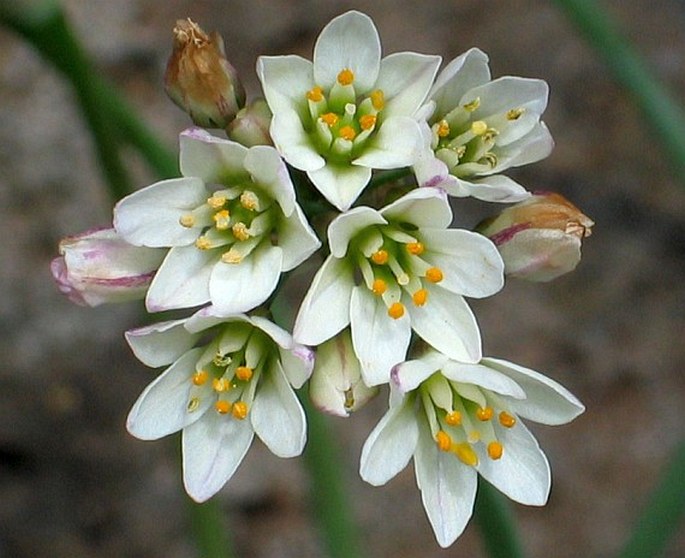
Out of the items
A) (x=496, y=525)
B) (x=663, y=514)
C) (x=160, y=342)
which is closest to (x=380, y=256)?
(x=160, y=342)

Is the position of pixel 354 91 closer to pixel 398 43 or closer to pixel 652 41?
pixel 398 43

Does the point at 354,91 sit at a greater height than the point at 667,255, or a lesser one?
greater

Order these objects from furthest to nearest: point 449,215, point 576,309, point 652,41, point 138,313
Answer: point 652,41 < point 576,309 < point 138,313 < point 449,215

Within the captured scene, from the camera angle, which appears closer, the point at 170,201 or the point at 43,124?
the point at 170,201

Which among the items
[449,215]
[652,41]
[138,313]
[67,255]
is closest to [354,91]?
[449,215]

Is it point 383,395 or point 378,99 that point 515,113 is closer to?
point 378,99

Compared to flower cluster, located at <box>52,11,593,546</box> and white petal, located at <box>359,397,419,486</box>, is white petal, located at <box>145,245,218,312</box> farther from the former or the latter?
white petal, located at <box>359,397,419,486</box>

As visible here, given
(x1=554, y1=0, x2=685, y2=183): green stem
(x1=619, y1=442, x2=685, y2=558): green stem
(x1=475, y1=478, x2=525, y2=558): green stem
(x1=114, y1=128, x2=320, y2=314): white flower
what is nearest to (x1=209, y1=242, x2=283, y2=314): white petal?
(x1=114, y1=128, x2=320, y2=314): white flower
